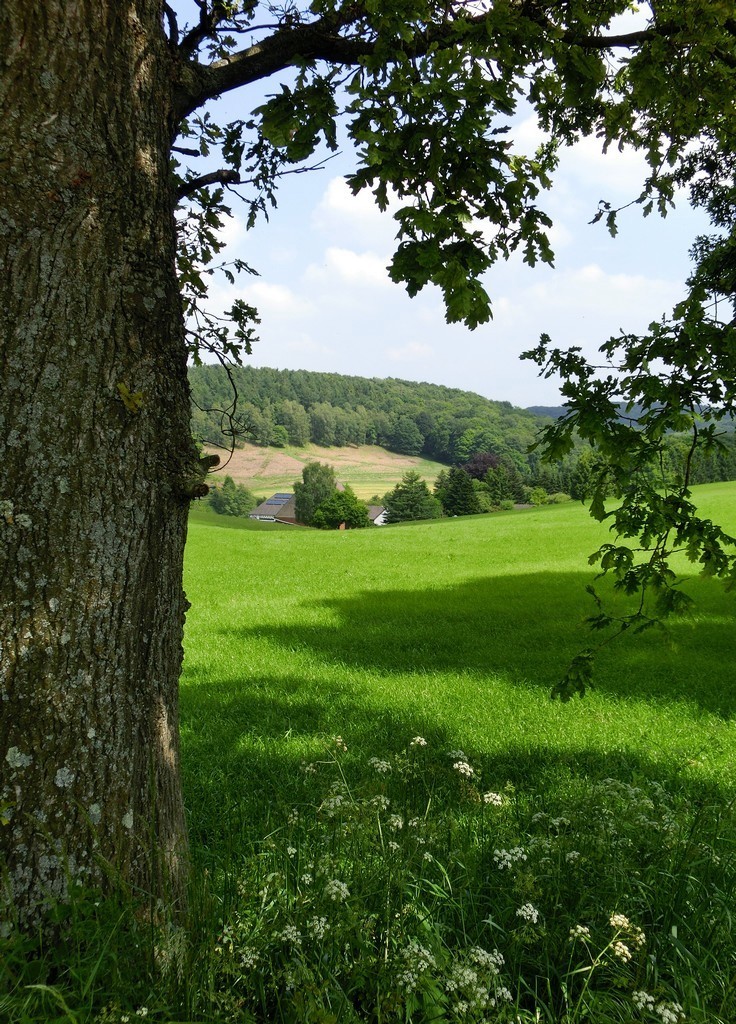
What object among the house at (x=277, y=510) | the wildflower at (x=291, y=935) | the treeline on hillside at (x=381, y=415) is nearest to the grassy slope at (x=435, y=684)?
the wildflower at (x=291, y=935)

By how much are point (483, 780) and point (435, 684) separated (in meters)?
2.89

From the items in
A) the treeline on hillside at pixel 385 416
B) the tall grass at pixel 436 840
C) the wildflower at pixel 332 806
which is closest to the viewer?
the tall grass at pixel 436 840

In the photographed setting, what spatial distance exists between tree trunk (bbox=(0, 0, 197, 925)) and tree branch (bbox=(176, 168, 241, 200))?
2.97 feet

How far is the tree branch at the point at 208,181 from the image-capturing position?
129 inches

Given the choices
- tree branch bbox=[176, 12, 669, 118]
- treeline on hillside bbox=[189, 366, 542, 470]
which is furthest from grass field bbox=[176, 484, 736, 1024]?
treeline on hillside bbox=[189, 366, 542, 470]

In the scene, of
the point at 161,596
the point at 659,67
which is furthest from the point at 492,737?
the point at 659,67

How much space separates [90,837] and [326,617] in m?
10.1

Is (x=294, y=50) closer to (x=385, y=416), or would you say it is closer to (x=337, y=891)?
(x=337, y=891)

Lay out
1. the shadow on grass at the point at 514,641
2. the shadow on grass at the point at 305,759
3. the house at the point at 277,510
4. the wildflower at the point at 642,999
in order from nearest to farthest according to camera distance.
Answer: the wildflower at the point at 642,999 < the shadow on grass at the point at 305,759 < the shadow on grass at the point at 514,641 < the house at the point at 277,510

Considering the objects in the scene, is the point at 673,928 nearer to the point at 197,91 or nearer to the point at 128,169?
the point at 128,169

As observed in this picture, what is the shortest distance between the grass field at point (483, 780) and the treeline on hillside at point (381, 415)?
288 feet

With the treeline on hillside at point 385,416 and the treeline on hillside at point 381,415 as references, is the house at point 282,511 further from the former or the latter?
the treeline on hillside at point 381,415

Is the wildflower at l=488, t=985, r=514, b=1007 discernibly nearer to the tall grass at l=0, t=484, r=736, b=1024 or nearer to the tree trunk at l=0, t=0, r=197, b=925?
the tall grass at l=0, t=484, r=736, b=1024

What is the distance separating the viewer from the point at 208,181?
11.0 feet
